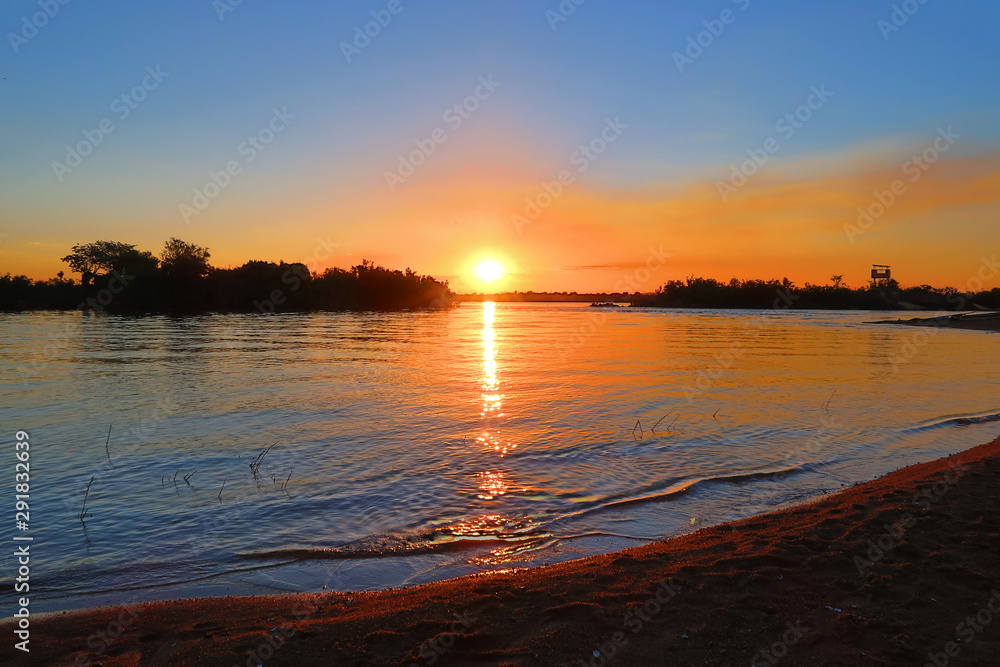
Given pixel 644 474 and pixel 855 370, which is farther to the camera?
pixel 855 370

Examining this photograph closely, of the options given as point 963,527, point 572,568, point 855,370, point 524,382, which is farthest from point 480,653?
point 855,370

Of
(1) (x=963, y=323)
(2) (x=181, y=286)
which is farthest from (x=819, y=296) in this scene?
(2) (x=181, y=286)

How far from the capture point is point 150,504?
855 cm

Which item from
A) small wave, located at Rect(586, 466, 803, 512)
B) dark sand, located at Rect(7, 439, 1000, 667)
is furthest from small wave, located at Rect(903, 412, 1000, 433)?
dark sand, located at Rect(7, 439, 1000, 667)

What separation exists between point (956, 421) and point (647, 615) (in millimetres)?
15519

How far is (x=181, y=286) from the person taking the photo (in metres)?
100

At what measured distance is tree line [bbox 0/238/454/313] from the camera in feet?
325

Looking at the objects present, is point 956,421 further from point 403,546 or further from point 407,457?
point 403,546

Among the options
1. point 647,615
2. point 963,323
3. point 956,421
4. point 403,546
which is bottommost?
point 403,546

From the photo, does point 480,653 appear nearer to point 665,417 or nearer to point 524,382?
point 665,417

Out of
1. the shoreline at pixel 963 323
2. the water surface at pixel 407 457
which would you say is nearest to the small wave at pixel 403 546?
the water surface at pixel 407 457

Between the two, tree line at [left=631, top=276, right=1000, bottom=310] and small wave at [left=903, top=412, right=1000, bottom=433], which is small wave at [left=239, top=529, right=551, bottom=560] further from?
tree line at [left=631, top=276, right=1000, bottom=310]

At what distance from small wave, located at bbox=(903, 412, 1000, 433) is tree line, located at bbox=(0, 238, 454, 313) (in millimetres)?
102974

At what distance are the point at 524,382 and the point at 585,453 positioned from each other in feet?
34.0
